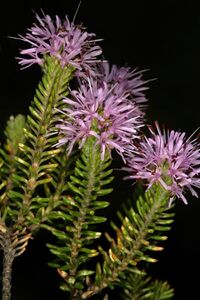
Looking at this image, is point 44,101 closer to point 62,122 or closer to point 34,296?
point 62,122

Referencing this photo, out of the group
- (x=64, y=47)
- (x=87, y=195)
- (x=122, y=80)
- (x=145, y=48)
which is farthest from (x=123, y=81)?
(x=145, y=48)

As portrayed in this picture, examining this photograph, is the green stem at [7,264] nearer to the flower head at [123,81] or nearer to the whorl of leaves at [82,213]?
the whorl of leaves at [82,213]

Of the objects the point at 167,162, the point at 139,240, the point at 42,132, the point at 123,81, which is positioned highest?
the point at 123,81

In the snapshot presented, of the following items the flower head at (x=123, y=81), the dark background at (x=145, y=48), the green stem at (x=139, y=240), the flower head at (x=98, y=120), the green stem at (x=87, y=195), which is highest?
the dark background at (x=145, y=48)

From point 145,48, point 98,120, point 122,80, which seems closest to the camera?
point 98,120

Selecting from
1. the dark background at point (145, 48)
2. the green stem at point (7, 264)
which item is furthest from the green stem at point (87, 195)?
the dark background at point (145, 48)

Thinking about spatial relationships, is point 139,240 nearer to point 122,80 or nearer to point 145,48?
point 122,80
